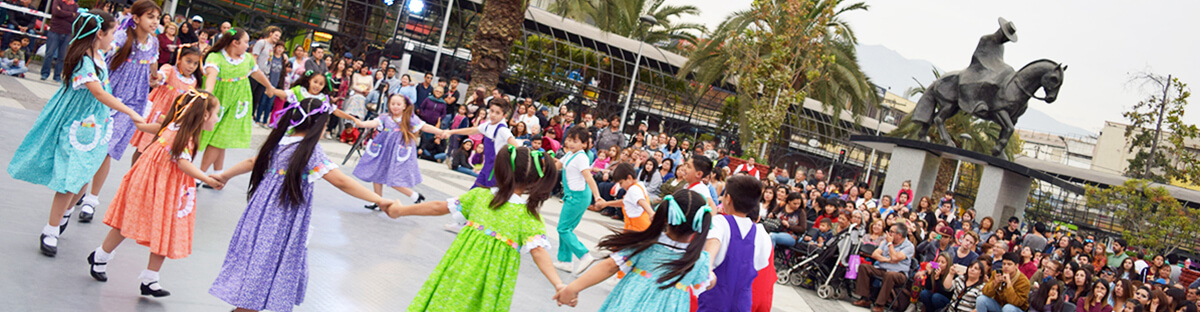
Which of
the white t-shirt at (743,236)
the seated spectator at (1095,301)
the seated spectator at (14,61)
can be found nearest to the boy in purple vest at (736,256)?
the white t-shirt at (743,236)

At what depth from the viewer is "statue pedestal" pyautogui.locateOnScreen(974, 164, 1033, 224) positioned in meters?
16.2

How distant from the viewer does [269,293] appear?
161 inches

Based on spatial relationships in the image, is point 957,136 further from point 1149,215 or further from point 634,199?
point 634,199

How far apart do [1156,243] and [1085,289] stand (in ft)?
38.5

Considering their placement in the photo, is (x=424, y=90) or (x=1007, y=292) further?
(x=424, y=90)

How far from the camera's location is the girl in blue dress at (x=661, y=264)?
4.12 metres

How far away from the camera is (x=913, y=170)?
16922 mm

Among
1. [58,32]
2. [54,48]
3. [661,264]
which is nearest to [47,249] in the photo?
[661,264]

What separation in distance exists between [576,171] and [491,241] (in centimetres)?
352

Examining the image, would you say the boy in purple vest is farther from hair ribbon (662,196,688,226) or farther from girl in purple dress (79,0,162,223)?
girl in purple dress (79,0,162,223)

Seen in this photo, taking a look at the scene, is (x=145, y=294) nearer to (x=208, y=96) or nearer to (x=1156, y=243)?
(x=208, y=96)

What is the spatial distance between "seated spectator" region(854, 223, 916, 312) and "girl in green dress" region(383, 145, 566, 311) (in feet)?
23.2

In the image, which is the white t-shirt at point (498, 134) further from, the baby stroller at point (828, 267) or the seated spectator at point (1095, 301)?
the seated spectator at point (1095, 301)

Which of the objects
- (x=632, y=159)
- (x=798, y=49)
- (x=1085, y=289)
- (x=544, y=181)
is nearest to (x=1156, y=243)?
(x=798, y=49)
